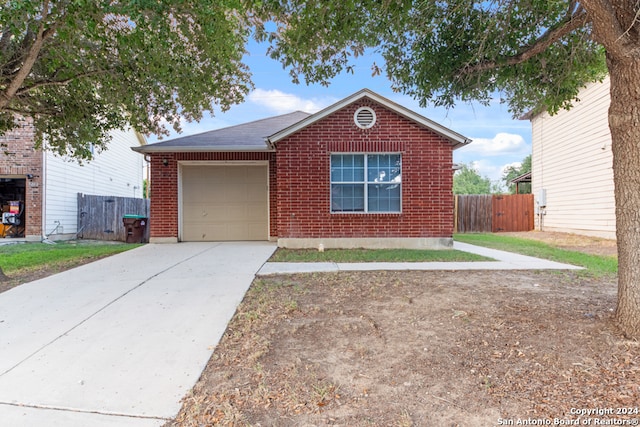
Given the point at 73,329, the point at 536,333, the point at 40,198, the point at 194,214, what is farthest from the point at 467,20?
the point at 40,198

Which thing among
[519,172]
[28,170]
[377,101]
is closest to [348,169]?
[377,101]

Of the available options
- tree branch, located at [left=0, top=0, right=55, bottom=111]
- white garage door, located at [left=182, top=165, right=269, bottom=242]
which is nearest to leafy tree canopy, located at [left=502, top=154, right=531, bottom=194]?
white garage door, located at [left=182, top=165, right=269, bottom=242]

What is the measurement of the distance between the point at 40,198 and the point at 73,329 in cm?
1267

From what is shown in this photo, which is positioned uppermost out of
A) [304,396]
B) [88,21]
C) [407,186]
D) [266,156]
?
[88,21]

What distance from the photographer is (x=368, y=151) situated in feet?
30.0

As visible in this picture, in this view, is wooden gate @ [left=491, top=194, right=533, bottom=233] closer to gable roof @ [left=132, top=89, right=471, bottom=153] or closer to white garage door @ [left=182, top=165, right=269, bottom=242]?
gable roof @ [left=132, top=89, right=471, bottom=153]

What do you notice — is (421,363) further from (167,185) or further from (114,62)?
(167,185)

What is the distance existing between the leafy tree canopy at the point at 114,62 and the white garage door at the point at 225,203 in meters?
2.53

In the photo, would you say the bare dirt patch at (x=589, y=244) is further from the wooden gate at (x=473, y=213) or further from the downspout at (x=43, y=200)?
the downspout at (x=43, y=200)

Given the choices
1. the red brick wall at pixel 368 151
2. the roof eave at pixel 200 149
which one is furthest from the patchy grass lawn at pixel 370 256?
the roof eave at pixel 200 149

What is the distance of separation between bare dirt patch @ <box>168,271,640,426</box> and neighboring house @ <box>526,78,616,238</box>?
9.20m

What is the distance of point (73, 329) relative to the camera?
11.4ft

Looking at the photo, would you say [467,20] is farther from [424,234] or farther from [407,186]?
[424,234]

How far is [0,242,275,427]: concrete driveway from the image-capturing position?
226 centimetres
